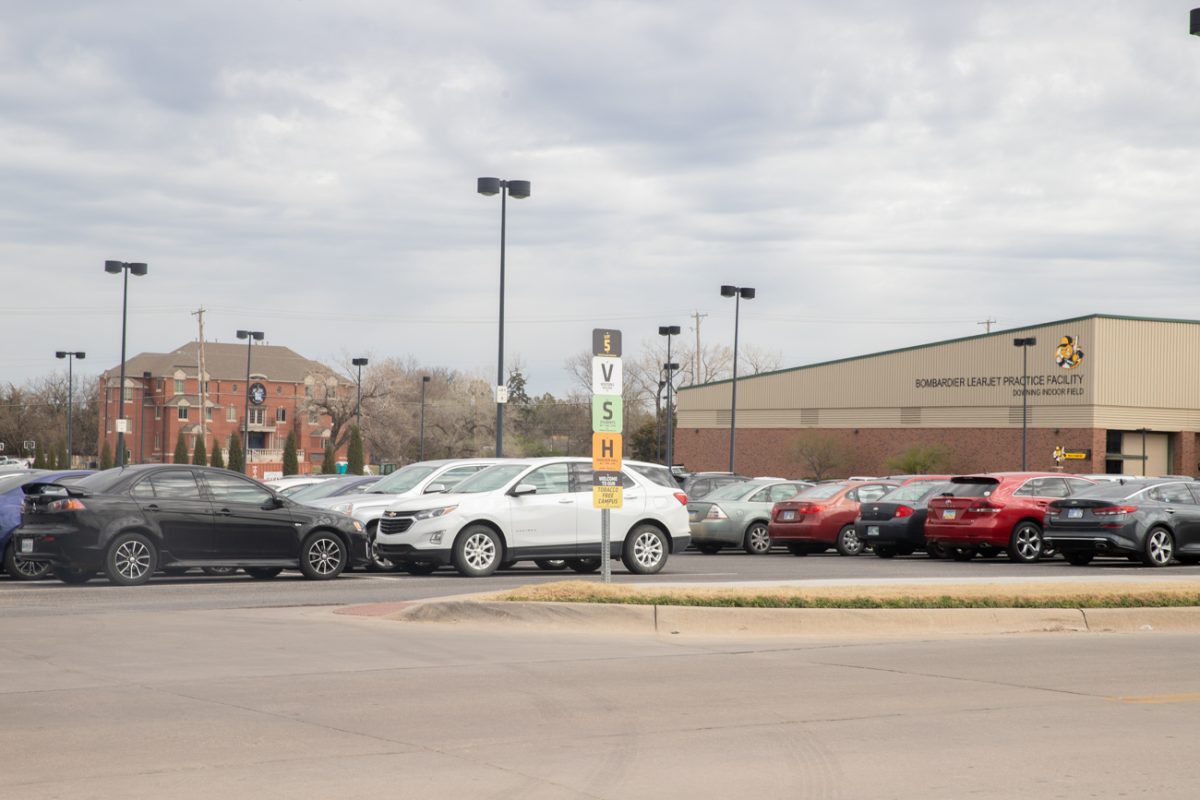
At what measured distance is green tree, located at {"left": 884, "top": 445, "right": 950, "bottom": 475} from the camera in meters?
70.6

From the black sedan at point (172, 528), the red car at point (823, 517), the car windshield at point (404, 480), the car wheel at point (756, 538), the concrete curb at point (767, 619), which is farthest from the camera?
the car wheel at point (756, 538)

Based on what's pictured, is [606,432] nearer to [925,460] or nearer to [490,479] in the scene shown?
[490,479]

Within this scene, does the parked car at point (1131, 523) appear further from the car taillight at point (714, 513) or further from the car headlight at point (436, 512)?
the car headlight at point (436, 512)

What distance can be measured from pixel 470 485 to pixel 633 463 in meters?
2.91

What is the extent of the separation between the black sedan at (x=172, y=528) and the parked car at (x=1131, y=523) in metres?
11.8

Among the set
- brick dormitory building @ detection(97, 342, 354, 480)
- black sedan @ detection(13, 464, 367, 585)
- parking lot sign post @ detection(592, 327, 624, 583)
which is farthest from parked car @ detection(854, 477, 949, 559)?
brick dormitory building @ detection(97, 342, 354, 480)

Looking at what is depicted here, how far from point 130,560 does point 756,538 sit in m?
14.5

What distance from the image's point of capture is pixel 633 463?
72.4 ft

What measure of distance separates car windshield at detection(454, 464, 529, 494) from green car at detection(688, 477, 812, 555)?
8.84 metres

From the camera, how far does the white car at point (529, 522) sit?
65.1 feet

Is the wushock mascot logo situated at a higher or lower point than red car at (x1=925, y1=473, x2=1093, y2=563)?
higher

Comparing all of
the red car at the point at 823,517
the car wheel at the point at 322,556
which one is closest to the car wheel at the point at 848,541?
the red car at the point at 823,517

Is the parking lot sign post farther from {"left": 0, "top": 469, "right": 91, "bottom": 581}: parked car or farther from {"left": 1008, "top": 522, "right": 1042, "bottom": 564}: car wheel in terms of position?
{"left": 1008, "top": 522, "right": 1042, "bottom": 564}: car wheel

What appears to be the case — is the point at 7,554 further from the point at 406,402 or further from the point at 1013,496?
the point at 406,402
